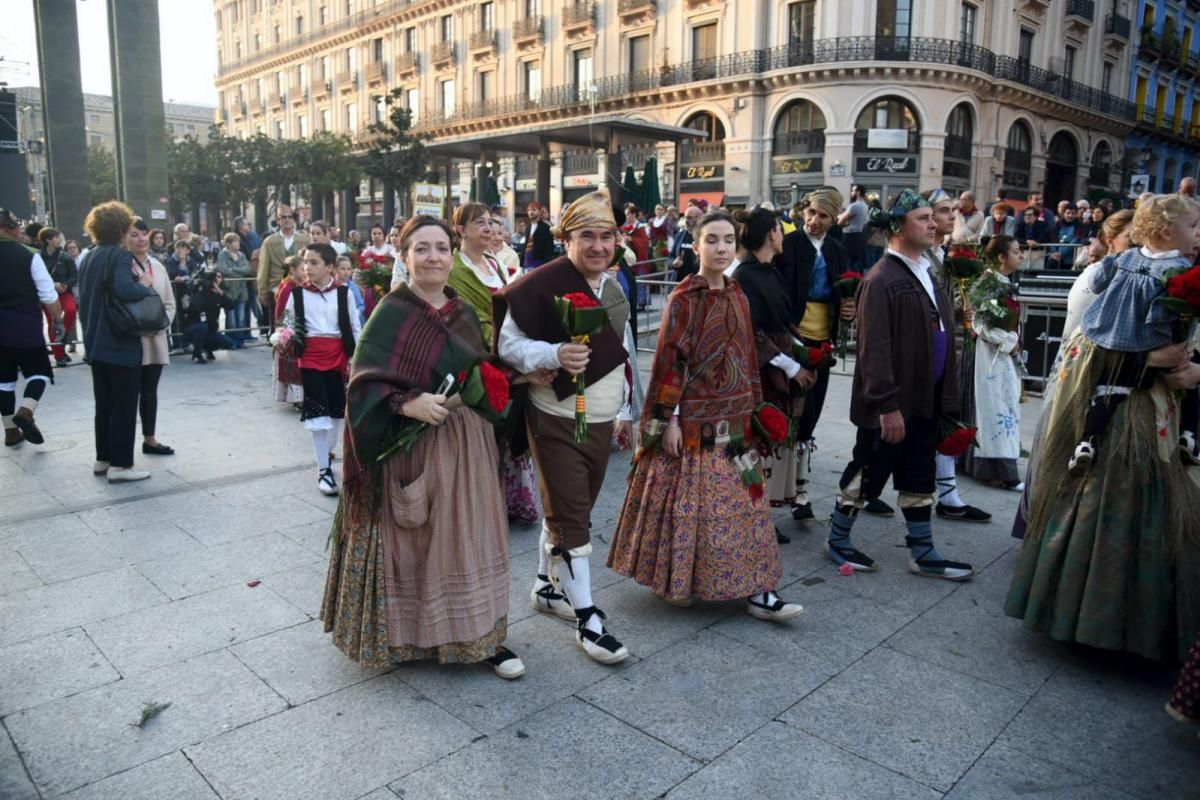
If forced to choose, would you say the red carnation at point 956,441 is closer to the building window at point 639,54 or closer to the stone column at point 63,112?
the stone column at point 63,112

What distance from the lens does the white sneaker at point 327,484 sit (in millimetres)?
5918

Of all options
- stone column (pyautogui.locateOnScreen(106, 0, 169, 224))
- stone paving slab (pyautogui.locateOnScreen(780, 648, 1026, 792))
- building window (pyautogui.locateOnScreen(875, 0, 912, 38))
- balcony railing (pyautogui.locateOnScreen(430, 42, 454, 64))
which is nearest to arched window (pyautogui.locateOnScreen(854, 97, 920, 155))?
building window (pyautogui.locateOnScreen(875, 0, 912, 38))

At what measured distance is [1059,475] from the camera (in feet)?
11.9

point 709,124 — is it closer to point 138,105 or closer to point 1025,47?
point 1025,47

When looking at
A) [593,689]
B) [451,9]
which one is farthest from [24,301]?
[451,9]

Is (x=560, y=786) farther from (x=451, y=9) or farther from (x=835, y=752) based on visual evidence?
(x=451, y=9)

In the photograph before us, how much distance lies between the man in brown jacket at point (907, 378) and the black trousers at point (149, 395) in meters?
5.15

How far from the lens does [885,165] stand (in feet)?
101

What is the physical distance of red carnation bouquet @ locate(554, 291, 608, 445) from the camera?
3355 mm

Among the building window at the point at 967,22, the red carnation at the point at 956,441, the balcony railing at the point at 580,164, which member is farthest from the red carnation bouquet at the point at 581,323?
the balcony railing at the point at 580,164

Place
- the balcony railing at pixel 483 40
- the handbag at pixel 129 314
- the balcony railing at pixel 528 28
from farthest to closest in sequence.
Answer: the balcony railing at pixel 483 40, the balcony railing at pixel 528 28, the handbag at pixel 129 314

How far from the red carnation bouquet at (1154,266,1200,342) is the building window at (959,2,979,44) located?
32.3 metres

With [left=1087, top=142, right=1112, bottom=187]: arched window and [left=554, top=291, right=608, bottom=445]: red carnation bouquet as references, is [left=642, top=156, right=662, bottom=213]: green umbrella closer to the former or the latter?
[left=554, top=291, right=608, bottom=445]: red carnation bouquet

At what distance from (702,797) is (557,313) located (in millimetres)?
1886
